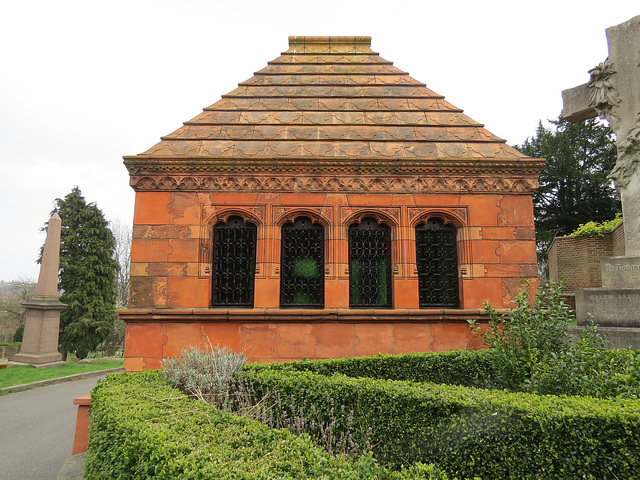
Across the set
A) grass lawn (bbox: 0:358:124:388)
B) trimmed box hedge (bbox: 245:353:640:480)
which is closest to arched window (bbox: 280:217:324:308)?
trimmed box hedge (bbox: 245:353:640:480)

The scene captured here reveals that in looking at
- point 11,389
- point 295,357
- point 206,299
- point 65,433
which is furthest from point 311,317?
point 11,389

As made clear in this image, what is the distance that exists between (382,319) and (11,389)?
13860 millimetres

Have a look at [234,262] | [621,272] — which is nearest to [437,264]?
[621,272]

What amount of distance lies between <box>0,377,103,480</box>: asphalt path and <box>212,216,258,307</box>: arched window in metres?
4.08

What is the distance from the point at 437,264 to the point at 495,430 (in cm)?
507

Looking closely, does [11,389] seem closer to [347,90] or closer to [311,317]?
[311,317]

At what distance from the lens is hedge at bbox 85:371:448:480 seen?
2922mm

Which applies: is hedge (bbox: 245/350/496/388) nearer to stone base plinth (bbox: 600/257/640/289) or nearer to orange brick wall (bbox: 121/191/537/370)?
orange brick wall (bbox: 121/191/537/370)

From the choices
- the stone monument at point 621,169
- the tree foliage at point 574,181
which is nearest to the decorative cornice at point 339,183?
the stone monument at point 621,169

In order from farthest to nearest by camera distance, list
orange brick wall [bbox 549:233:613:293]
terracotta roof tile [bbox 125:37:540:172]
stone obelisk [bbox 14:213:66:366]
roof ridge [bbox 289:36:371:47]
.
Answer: stone obelisk [bbox 14:213:66:366]
orange brick wall [bbox 549:233:613:293]
roof ridge [bbox 289:36:371:47]
terracotta roof tile [bbox 125:37:540:172]

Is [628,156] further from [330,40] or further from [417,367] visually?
[330,40]

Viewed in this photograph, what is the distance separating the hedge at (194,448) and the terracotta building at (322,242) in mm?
3115

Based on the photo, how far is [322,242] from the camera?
8.44 meters

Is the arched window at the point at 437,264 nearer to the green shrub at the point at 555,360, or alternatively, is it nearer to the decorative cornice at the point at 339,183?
the decorative cornice at the point at 339,183
